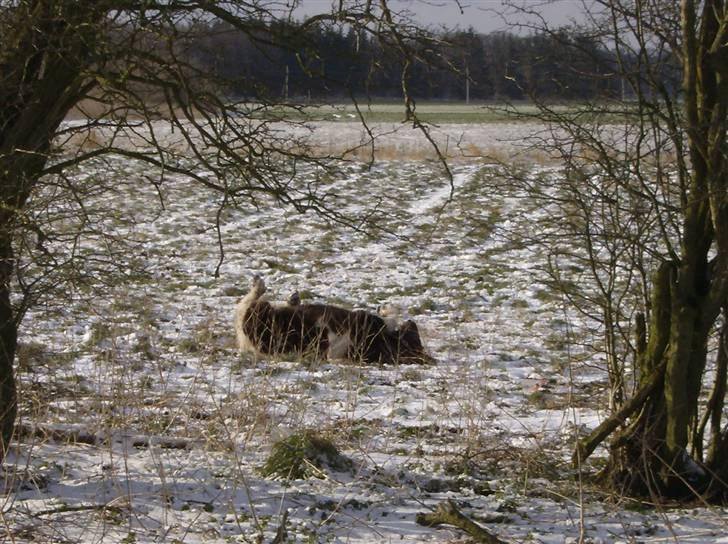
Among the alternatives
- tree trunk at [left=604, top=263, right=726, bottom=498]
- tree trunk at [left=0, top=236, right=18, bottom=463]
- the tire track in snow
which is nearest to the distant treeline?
tree trunk at [left=604, top=263, right=726, bottom=498]

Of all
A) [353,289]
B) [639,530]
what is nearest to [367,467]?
[639,530]

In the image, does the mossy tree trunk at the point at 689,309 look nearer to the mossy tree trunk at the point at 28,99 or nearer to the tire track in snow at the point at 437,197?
the mossy tree trunk at the point at 28,99

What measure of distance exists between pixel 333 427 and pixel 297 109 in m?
2.08

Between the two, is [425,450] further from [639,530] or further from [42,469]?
[42,469]

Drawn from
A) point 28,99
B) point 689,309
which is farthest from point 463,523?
point 28,99

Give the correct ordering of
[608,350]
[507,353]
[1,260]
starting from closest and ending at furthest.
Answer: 1. [1,260]
2. [608,350]
3. [507,353]

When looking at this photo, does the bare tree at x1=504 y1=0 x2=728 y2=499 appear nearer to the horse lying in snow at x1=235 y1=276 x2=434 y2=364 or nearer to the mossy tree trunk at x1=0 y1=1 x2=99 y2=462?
the mossy tree trunk at x1=0 y1=1 x2=99 y2=462

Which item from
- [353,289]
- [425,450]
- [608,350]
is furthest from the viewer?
[353,289]

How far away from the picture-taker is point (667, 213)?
15.5 feet

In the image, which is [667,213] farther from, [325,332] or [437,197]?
[437,197]

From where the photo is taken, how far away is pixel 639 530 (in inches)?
166

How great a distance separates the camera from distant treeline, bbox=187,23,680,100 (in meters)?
4.57

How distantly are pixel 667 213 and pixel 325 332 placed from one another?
4173 mm

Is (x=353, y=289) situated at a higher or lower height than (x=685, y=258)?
lower
